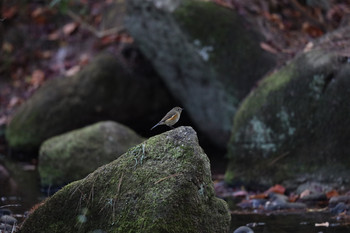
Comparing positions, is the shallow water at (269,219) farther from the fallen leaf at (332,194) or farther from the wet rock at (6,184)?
the fallen leaf at (332,194)

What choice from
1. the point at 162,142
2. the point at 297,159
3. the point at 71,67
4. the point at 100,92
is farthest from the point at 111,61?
the point at 162,142

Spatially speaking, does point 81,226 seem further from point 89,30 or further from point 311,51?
point 89,30

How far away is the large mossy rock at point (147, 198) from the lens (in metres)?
4.12

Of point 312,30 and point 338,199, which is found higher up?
point 312,30

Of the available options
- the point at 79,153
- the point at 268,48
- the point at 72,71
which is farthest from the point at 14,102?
the point at 268,48

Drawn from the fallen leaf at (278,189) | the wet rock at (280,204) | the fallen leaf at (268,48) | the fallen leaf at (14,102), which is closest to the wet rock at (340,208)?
the wet rock at (280,204)

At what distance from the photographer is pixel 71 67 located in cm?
1327

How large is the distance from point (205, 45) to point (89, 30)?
490 cm

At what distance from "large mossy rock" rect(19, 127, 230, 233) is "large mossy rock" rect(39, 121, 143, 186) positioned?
4200 millimetres

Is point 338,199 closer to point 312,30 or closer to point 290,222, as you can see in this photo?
point 290,222

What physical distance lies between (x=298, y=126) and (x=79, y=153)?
3.54m

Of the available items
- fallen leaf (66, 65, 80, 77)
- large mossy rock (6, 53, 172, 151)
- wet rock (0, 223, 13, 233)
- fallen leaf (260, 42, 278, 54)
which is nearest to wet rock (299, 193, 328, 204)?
fallen leaf (260, 42, 278, 54)

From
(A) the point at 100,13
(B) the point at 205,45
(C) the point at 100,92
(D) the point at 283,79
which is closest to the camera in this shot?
(D) the point at 283,79

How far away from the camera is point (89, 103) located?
38.2ft
